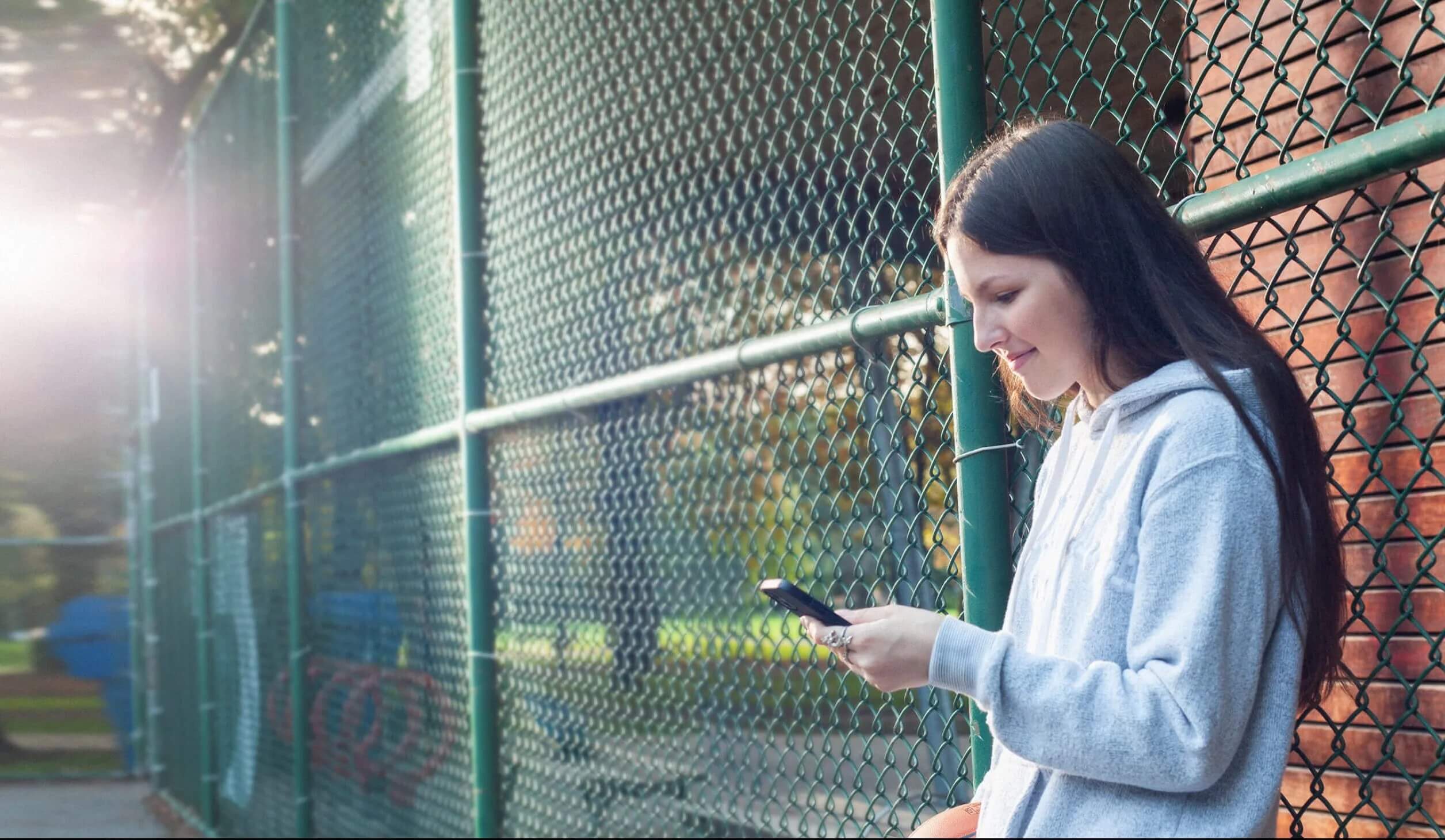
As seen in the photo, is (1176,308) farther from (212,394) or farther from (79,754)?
(79,754)

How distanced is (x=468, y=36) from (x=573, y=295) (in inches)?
45.5

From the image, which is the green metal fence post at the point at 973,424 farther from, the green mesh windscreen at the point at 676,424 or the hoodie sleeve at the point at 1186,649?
the hoodie sleeve at the point at 1186,649

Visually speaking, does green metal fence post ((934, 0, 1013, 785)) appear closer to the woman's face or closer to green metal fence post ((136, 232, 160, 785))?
the woman's face

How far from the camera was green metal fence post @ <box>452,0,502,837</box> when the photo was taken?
4.32 meters

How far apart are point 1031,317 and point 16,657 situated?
13.2 meters

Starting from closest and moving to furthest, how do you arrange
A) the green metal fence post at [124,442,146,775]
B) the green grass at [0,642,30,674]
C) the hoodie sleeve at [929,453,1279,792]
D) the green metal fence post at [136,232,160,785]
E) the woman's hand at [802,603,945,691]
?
the hoodie sleeve at [929,453,1279,792] < the woman's hand at [802,603,945,691] < the green grass at [0,642,30,674] < the green metal fence post at [136,232,160,785] < the green metal fence post at [124,442,146,775]

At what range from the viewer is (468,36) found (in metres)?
4.49

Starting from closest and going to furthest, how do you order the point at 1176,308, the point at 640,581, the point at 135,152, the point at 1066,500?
1. the point at 1176,308
2. the point at 1066,500
3. the point at 640,581
4. the point at 135,152

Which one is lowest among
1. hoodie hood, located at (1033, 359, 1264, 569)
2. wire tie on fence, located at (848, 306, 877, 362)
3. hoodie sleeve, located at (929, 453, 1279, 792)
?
hoodie sleeve, located at (929, 453, 1279, 792)

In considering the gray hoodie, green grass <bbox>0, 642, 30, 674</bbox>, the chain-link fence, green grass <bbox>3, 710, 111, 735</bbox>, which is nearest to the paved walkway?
green grass <bbox>3, 710, 111, 735</bbox>

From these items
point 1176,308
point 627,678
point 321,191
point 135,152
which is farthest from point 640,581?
point 135,152

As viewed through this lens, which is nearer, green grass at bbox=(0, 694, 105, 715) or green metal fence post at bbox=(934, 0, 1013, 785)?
green metal fence post at bbox=(934, 0, 1013, 785)

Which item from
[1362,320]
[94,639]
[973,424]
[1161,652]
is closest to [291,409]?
[973,424]

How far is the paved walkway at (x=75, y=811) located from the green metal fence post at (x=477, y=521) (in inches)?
241
